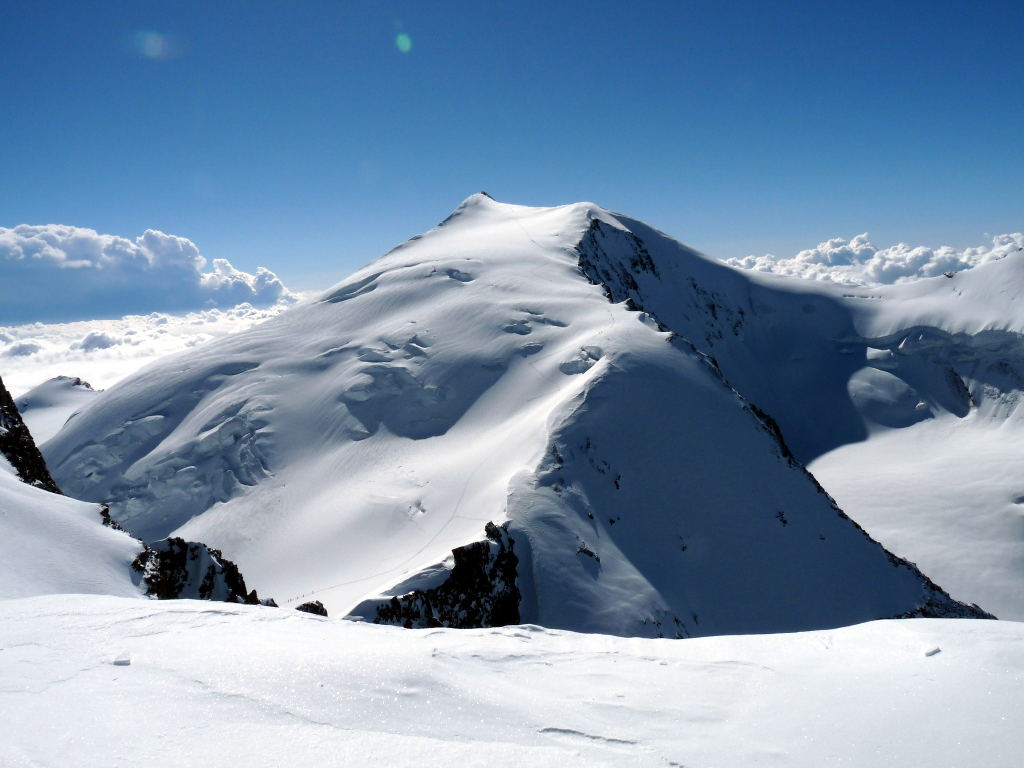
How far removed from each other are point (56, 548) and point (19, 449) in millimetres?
11037

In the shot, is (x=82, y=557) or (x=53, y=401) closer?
(x=82, y=557)

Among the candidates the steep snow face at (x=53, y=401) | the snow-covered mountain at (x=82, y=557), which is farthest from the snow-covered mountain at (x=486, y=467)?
the steep snow face at (x=53, y=401)

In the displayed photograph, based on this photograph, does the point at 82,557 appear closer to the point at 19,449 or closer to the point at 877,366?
the point at 19,449

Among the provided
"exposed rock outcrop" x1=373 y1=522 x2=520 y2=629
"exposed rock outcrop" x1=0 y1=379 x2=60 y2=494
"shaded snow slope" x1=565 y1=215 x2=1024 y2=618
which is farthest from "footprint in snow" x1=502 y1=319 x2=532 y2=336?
"exposed rock outcrop" x1=0 y1=379 x2=60 y2=494

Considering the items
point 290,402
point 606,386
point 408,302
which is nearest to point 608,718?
point 606,386

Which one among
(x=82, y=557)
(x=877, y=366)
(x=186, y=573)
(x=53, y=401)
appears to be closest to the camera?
(x=82, y=557)

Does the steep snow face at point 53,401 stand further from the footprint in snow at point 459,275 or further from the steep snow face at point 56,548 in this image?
the steep snow face at point 56,548

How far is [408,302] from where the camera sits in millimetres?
58531

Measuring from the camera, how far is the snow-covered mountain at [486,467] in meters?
26.7

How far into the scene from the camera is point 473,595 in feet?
77.2

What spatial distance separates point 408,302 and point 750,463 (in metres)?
34.9

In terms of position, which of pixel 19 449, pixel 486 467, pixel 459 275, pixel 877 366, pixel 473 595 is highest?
pixel 459 275

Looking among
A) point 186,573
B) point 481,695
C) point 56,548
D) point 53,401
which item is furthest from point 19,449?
point 53,401

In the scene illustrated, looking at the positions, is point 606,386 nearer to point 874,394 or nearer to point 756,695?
point 756,695
